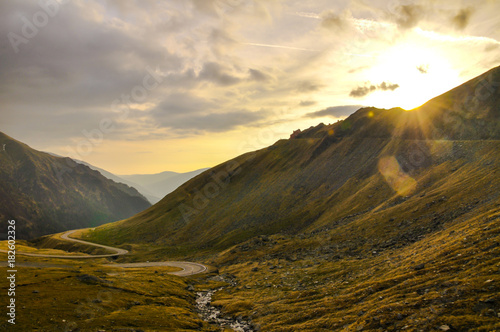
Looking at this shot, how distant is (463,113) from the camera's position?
478 ft

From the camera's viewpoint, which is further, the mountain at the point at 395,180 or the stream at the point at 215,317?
the mountain at the point at 395,180

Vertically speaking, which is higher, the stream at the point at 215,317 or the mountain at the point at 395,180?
the mountain at the point at 395,180

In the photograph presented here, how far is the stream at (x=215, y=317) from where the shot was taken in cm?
5618

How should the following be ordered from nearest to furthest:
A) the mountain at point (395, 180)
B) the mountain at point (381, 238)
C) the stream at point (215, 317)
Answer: the mountain at point (381, 238) → the stream at point (215, 317) → the mountain at point (395, 180)

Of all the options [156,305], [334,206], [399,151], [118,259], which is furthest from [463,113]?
[118,259]

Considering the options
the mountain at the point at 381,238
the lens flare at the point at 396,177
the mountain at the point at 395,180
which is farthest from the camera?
the lens flare at the point at 396,177

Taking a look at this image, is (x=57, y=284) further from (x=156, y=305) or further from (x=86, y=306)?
(x=156, y=305)

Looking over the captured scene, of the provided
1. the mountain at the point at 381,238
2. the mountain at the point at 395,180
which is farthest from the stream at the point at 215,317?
the mountain at the point at 395,180

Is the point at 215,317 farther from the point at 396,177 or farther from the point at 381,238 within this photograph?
the point at 396,177

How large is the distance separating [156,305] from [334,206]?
325 ft

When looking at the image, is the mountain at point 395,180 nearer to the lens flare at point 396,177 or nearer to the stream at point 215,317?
the lens flare at point 396,177

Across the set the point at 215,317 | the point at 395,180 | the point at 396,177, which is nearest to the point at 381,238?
the point at 395,180

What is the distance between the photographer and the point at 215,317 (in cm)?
6353

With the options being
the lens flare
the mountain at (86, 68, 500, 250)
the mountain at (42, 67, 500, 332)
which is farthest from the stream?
the lens flare
